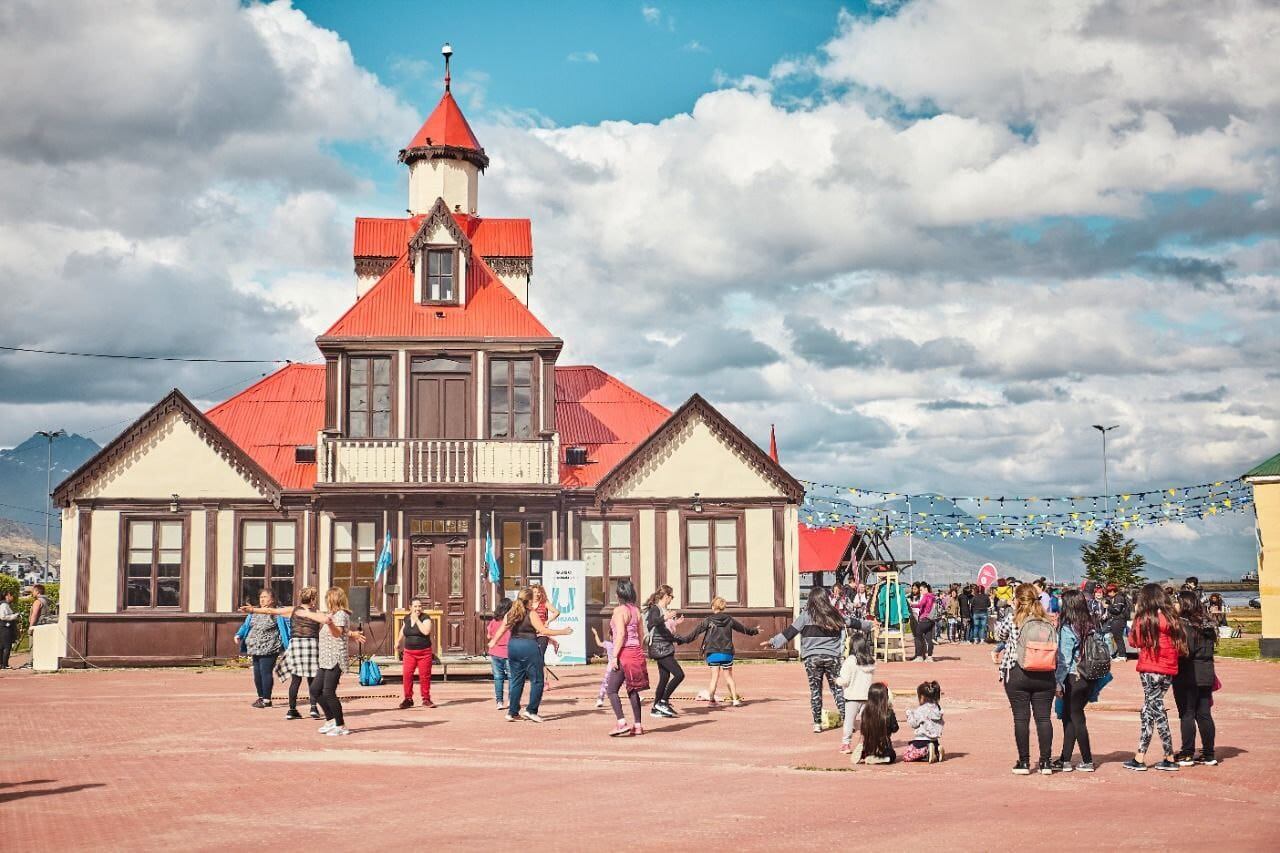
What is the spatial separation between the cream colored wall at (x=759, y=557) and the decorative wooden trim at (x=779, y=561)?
0.32ft

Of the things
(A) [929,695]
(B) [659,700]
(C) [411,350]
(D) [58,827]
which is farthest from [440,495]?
(D) [58,827]

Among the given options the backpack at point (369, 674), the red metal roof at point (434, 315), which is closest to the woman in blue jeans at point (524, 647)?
the backpack at point (369, 674)

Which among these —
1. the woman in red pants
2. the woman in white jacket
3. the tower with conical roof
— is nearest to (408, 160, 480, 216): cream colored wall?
the tower with conical roof

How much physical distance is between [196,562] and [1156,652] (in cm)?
2276

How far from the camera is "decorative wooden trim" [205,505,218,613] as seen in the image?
3019cm

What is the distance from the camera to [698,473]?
31328mm

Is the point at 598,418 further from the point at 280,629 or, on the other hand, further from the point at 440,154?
the point at 280,629

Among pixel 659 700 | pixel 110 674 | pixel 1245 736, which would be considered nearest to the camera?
pixel 1245 736

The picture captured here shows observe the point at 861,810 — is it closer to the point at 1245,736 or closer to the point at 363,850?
the point at 363,850

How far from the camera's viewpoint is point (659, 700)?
18.3 meters

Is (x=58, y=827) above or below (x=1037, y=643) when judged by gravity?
below

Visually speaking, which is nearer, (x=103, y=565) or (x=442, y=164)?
(x=103, y=565)

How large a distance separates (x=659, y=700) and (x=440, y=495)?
1320cm

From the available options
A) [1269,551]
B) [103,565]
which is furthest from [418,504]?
[1269,551]
